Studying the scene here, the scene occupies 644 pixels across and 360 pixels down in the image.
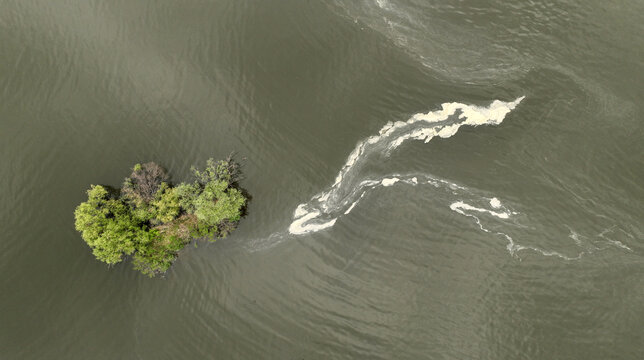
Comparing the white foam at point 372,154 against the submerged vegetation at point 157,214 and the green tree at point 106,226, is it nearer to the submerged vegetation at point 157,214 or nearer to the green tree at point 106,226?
the submerged vegetation at point 157,214

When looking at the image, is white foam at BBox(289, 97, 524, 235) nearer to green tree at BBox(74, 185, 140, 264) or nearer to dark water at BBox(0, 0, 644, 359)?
dark water at BBox(0, 0, 644, 359)

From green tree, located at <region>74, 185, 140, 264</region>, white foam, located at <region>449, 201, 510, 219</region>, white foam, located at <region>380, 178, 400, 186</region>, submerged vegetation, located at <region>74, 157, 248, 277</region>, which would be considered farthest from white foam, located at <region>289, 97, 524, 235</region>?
green tree, located at <region>74, 185, 140, 264</region>

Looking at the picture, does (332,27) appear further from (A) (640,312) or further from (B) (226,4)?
(A) (640,312)

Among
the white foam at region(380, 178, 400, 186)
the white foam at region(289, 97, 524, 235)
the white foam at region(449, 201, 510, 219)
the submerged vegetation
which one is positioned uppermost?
the submerged vegetation

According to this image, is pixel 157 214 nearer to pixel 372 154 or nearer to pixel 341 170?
pixel 341 170

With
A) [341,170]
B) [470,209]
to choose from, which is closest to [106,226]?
[341,170]

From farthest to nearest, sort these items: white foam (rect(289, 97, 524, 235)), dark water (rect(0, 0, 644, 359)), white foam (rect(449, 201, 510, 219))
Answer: white foam (rect(289, 97, 524, 235)), white foam (rect(449, 201, 510, 219)), dark water (rect(0, 0, 644, 359))

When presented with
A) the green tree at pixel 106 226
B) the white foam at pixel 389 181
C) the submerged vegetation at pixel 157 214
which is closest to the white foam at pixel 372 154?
the white foam at pixel 389 181
